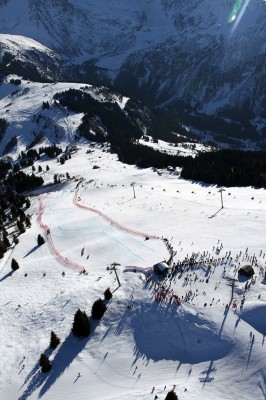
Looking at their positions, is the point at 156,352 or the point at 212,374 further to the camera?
the point at 156,352

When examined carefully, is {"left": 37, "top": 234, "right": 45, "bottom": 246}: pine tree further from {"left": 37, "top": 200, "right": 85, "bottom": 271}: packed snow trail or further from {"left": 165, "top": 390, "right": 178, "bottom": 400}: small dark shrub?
{"left": 165, "top": 390, "right": 178, "bottom": 400}: small dark shrub

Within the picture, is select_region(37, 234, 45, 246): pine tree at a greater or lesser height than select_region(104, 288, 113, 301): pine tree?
lesser

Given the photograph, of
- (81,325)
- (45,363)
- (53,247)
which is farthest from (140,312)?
(53,247)

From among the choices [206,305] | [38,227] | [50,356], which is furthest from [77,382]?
[38,227]

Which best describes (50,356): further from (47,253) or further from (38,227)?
(38,227)

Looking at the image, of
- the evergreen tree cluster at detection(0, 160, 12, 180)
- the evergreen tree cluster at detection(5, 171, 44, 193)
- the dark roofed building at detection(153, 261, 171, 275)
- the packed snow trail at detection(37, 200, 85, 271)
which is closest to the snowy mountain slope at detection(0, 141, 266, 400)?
the packed snow trail at detection(37, 200, 85, 271)

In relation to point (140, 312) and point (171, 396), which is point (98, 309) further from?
point (171, 396)

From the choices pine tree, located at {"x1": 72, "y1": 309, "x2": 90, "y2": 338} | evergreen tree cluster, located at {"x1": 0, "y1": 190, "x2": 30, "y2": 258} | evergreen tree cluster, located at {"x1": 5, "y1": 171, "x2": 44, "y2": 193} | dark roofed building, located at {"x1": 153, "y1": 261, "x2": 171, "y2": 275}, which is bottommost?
evergreen tree cluster, located at {"x1": 5, "y1": 171, "x2": 44, "y2": 193}
